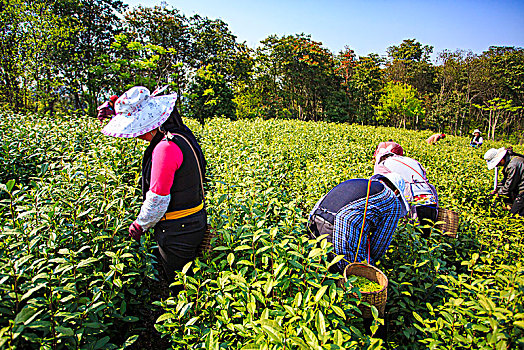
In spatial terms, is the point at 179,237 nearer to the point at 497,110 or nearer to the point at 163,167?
the point at 163,167

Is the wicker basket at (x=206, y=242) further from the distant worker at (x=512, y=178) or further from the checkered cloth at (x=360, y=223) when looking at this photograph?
the distant worker at (x=512, y=178)

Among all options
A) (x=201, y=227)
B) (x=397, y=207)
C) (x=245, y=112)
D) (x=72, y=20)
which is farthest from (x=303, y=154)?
(x=245, y=112)

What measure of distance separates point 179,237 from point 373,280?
1262 mm

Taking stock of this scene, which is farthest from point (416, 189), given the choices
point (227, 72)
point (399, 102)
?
point (399, 102)

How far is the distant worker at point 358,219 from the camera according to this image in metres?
1.97

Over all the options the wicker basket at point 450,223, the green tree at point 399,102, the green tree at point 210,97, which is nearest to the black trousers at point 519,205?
the wicker basket at point 450,223

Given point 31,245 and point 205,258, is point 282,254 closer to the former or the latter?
point 205,258

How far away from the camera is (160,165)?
1725 mm

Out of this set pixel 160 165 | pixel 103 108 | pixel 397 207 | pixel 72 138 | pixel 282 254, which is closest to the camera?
pixel 282 254

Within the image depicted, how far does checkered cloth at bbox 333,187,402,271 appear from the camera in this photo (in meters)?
1.97

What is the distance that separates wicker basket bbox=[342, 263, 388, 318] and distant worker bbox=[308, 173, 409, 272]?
5.4 inches

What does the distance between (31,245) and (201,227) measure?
895 mm

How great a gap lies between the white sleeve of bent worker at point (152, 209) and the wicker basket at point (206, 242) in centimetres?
32

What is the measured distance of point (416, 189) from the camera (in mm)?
2910
